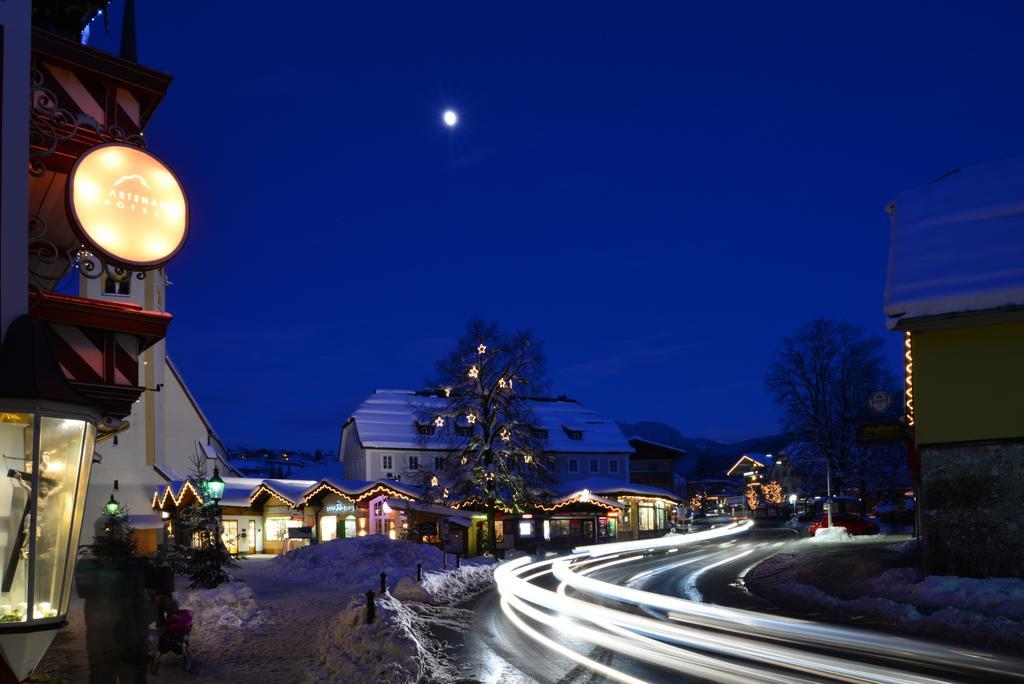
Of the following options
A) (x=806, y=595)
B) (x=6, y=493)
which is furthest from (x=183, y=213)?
(x=806, y=595)

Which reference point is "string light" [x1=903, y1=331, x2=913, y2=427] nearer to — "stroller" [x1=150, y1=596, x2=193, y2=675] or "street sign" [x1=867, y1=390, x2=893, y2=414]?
"street sign" [x1=867, y1=390, x2=893, y2=414]

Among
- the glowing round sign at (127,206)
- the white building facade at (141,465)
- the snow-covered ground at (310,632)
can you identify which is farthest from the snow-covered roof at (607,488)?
the glowing round sign at (127,206)

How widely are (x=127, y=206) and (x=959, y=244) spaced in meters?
21.6

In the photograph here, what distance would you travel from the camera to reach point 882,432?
29250 millimetres

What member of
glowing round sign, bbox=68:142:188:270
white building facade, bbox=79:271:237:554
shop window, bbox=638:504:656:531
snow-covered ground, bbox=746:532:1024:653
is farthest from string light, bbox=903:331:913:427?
shop window, bbox=638:504:656:531

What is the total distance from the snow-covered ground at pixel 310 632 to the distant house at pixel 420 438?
22967 mm

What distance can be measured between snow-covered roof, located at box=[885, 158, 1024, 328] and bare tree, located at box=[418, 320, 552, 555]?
2400 centimetres

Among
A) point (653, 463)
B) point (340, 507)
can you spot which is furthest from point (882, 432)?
point (653, 463)

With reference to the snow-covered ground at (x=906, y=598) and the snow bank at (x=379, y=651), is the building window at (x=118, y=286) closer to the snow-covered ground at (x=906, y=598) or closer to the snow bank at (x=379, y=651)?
the snow bank at (x=379, y=651)

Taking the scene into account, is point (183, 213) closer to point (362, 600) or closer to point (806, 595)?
point (362, 600)

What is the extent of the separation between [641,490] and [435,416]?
21.9m

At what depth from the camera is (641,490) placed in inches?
2420

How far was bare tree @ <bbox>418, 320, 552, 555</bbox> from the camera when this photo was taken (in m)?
45.0

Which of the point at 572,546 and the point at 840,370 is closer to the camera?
the point at 572,546
